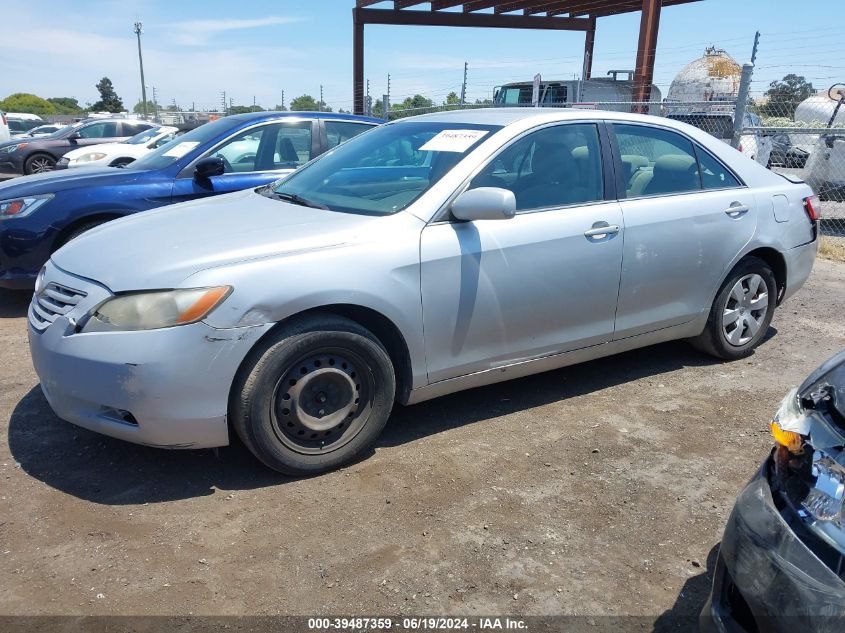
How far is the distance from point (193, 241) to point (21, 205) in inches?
120

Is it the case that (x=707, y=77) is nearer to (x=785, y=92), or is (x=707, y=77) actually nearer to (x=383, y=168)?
(x=785, y=92)

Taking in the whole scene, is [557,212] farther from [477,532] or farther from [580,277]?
[477,532]

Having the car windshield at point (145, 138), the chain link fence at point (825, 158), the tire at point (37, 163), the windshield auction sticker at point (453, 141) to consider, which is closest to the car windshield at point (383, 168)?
the windshield auction sticker at point (453, 141)

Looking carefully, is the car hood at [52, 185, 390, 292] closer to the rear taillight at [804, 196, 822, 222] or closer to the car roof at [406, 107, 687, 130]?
the car roof at [406, 107, 687, 130]

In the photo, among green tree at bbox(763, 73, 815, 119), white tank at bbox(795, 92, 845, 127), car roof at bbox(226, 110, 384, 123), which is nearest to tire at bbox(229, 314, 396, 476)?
car roof at bbox(226, 110, 384, 123)

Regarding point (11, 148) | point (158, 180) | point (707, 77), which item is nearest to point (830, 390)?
point (158, 180)

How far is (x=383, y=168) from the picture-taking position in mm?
4047

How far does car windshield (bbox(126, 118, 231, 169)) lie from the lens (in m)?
6.12

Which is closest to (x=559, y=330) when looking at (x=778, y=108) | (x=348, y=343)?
(x=348, y=343)

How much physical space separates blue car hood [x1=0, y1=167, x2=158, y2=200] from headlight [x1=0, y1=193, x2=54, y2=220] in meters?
0.04

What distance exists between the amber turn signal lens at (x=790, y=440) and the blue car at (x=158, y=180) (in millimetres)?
4911

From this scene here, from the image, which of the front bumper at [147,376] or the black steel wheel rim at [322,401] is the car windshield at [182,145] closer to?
the front bumper at [147,376]

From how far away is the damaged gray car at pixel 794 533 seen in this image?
5.40 ft

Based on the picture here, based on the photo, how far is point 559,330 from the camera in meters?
3.85
